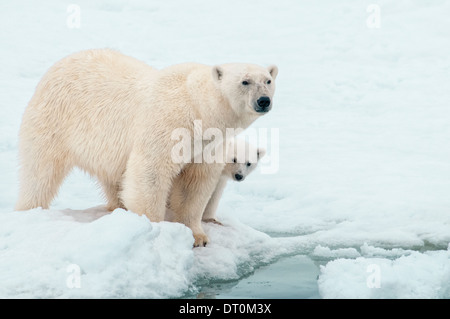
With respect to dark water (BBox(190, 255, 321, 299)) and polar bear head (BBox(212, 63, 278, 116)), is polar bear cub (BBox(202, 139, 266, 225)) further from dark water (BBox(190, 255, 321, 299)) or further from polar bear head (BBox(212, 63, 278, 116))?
polar bear head (BBox(212, 63, 278, 116))

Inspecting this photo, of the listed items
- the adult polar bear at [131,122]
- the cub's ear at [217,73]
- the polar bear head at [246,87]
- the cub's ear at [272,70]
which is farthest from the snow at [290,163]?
the cub's ear at [272,70]

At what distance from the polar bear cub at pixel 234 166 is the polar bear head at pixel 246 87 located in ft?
4.01

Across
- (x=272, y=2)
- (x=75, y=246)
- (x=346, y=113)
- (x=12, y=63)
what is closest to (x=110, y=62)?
(x=75, y=246)

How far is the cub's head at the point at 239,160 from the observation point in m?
5.72

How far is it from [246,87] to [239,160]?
1.47m

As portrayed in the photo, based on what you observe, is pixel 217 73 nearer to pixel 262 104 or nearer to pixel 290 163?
pixel 262 104

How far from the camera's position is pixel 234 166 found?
18.8ft

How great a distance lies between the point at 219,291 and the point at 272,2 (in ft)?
51.0

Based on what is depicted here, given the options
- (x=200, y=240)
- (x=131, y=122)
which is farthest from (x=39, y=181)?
(x=200, y=240)

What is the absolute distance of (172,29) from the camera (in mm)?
16078

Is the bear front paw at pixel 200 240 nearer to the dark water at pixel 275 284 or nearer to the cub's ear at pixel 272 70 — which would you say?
the dark water at pixel 275 284

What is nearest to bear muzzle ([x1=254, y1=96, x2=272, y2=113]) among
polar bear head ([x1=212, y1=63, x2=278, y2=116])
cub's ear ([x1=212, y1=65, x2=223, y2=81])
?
polar bear head ([x1=212, y1=63, x2=278, y2=116])

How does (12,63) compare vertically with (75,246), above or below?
above
